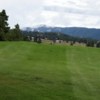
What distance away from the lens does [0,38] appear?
68688 mm

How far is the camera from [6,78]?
16984 millimetres

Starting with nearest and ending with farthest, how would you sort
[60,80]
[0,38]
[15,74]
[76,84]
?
1. [76,84]
2. [60,80]
3. [15,74]
4. [0,38]

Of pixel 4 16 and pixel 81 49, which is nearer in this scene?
pixel 81 49

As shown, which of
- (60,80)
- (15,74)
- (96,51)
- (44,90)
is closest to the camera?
(44,90)

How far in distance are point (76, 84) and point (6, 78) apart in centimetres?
306

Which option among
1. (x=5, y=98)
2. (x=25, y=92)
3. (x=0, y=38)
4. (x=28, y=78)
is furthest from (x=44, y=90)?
(x=0, y=38)

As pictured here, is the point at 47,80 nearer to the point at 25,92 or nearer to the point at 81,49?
the point at 25,92

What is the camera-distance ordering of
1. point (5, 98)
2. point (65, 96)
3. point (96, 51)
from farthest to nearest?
point (96, 51)
point (65, 96)
point (5, 98)

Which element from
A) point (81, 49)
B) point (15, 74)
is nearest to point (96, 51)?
point (81, 49)

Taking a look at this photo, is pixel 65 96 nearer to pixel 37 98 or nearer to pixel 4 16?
pixel 37 98

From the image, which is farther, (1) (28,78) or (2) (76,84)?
(1) (28,78)

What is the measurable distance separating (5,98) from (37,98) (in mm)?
995

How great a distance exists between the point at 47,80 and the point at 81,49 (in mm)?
23014

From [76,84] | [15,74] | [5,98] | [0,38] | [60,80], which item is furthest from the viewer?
[0,38]
